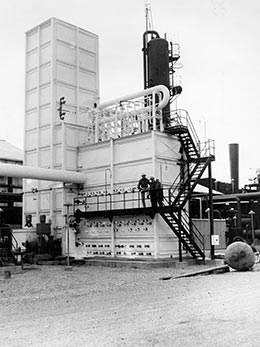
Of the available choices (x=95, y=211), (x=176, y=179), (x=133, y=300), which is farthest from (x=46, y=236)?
(x=133, y=300)

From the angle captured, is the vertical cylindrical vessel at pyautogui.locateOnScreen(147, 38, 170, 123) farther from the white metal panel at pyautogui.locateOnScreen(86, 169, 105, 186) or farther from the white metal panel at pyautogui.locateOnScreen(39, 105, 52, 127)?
the white metal panel at pyautogui.locateOnScreen(86, 169, 105, 186)

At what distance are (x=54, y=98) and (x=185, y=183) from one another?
938 cm

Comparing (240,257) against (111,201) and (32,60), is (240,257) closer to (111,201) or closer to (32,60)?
(111,201)

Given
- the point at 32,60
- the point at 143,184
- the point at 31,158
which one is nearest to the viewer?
the point at 143,184

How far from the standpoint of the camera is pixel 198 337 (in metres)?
7.57

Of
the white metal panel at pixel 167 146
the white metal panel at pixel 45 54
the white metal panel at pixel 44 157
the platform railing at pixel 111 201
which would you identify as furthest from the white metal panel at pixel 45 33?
the white metal panel at pixel 167 146

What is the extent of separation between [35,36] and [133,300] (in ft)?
69.6

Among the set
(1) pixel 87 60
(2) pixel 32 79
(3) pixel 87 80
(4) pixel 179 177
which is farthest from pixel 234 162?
(2) pixel 32 79

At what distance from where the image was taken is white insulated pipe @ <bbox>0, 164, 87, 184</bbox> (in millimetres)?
23422

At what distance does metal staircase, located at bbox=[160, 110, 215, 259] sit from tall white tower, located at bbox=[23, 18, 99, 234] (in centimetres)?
597

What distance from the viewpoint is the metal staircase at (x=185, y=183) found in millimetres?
22188

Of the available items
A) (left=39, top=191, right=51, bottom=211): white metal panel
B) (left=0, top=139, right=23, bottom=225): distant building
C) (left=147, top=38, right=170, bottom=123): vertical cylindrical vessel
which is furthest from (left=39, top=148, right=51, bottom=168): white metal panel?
(left=147, top=38, right=170, bottom=123): vertical cylindrical vessel

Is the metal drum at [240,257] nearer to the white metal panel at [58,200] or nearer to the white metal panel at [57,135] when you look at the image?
the white metal panel at [58,200]

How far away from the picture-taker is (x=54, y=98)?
89.4 ft
